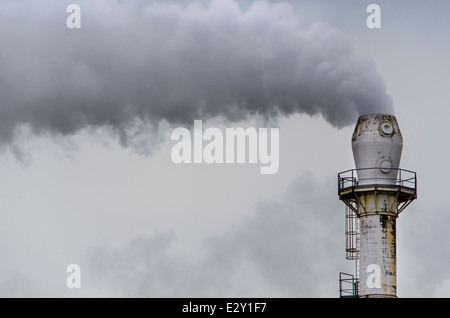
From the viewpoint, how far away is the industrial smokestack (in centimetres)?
7062

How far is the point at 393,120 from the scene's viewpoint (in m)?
71.6

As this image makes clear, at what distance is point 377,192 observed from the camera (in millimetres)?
70938

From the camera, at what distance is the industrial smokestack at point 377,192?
2781 inches

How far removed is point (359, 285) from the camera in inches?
2817
